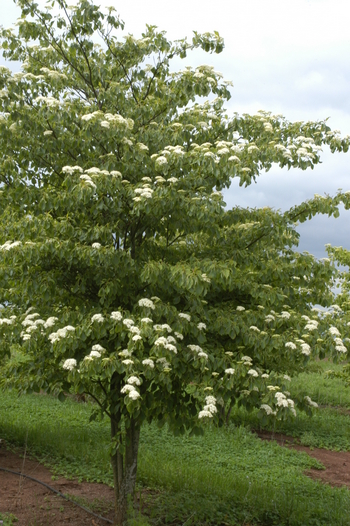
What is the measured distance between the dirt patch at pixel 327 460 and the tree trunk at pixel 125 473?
479cm

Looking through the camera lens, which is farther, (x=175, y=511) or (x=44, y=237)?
(x=175, y=511)

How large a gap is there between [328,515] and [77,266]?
5.10 metres

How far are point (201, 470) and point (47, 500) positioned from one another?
2665mm

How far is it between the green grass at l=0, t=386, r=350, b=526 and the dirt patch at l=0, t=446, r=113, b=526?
1.22 feet

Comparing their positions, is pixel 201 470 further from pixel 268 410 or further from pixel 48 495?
pixel 268 410

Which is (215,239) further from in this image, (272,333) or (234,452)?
(234,452)

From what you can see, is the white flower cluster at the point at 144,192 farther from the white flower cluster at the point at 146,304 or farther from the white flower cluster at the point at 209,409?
the white flower cluster at the point at 209,409

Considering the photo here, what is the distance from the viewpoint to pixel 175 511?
7.22 m

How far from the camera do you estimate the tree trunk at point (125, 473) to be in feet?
21.0

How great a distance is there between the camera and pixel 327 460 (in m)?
11.4

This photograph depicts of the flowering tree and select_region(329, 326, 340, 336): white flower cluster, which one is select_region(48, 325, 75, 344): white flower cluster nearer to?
the flowering tree

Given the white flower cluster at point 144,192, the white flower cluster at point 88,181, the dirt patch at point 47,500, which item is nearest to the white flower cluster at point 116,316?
the white flower cluster at point 144,192

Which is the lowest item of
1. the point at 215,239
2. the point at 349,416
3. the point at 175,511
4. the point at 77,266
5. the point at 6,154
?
the point at 175,511

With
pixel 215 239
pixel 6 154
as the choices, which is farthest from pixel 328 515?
pixel 6 154
